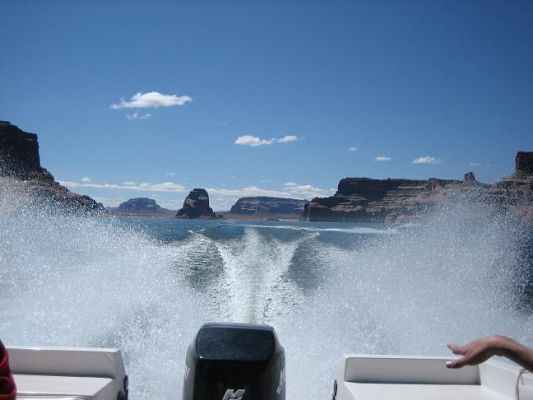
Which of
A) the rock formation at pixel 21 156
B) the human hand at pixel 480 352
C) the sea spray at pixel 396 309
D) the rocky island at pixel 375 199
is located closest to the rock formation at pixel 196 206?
the rocky island at pixel 375 199

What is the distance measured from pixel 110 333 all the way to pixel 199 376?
4.18 meters

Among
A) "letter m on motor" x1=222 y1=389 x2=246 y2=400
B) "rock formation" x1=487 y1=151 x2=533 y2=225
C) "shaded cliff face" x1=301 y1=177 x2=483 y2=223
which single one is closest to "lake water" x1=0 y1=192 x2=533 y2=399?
"letter m on motor" x1=222 y1=389 x2=246 y2=400

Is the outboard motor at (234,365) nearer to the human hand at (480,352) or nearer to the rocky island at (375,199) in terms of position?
the human hand at (480,352)

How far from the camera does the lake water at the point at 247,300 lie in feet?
20.4

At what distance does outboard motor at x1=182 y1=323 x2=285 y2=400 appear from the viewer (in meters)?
2.73

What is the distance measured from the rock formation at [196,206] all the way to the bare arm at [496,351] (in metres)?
180

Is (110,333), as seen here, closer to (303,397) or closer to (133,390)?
(133,390)

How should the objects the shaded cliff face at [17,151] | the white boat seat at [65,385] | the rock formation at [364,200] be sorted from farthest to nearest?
the rock formation at [364,200], the shaded cliff face at [17,151], the white boat seat at [65,385]

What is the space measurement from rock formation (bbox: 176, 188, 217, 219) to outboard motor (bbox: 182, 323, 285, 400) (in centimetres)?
17833

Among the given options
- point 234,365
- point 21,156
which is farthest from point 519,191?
point 21,156

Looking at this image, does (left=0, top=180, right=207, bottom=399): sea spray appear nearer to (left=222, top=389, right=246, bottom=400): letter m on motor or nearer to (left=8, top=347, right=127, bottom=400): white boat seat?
(left=8, top=347, right=127, bottom=400): white boat seat

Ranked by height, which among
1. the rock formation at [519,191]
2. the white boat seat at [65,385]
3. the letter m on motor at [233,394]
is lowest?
the white boat seat at [65,385]

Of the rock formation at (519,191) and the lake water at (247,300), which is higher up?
the rock formation at (519,191)

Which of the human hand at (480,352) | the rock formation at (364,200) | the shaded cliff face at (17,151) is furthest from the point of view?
the rock formation at (364,200)
